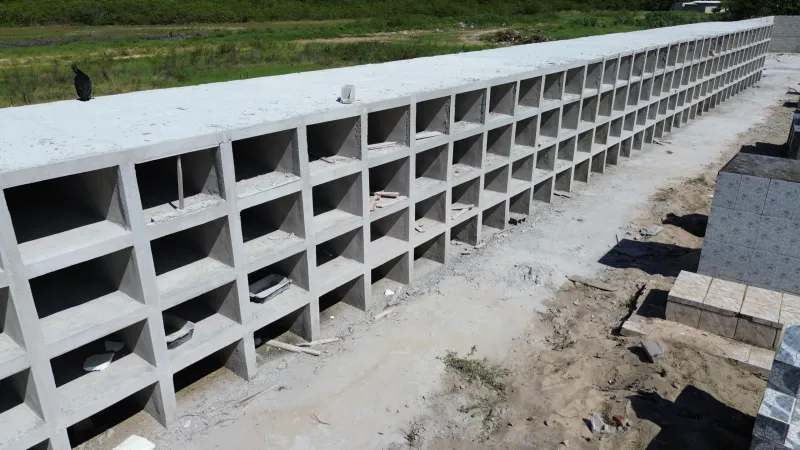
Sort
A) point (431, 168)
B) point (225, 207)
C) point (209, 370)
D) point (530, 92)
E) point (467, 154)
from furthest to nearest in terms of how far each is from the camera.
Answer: point (530, 92), point (467, 154), point (431, 168), point (209, 370), point (225, 207)

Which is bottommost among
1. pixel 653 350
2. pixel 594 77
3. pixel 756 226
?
pixel 653 350

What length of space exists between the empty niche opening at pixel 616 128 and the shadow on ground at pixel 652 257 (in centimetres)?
535

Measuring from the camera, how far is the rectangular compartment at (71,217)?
598cm

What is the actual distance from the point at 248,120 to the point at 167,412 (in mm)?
3682

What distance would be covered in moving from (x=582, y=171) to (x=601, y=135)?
1.24 meters

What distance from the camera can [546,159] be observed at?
1386cm

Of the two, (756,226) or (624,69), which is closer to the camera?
(756,226)

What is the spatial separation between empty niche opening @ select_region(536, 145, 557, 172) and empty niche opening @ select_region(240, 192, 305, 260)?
284 inches

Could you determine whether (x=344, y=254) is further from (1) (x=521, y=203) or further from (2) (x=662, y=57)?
(2) (x=662, y=57)

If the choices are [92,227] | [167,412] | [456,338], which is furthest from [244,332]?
[456,338]

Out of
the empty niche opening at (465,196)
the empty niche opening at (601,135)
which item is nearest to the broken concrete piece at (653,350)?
the empty niche opening at (465,196)

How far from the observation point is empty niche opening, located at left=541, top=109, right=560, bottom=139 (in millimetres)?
13477

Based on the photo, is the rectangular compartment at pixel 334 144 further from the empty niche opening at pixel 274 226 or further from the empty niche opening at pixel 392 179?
the empty niche opening at pixel 392 179

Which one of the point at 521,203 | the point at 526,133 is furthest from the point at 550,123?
the point at 521,203
